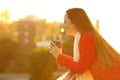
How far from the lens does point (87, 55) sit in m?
2.69

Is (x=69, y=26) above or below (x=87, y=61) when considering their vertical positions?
above

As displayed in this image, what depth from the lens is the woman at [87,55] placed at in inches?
106

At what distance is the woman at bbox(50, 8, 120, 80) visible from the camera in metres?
2.69

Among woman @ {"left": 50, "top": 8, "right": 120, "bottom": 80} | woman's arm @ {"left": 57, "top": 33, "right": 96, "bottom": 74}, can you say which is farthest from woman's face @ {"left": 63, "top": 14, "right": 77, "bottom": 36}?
woman's arm @ {"left": 57, "top": 33, "right": 96, "bottom": 74}

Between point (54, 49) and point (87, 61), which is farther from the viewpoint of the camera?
point (54, 49)

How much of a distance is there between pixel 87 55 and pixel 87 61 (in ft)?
0.13

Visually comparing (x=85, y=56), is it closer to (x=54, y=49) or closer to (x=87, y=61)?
(x=87, y=61)

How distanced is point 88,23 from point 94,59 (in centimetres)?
24

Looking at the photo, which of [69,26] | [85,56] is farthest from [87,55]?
[69,26]

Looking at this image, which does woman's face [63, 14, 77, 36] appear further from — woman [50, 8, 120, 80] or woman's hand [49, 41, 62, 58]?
woman's hand [49, 41, 62, 58]

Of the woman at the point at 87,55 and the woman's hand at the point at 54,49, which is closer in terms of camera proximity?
the woman at the point at 87,55

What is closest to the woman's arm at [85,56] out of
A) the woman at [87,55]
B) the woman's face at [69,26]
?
the woman at [87,55]

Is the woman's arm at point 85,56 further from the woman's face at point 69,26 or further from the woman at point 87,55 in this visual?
the woman's face at point 69,26

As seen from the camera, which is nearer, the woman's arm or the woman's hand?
the woman's arm
